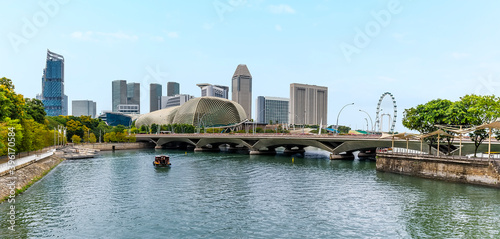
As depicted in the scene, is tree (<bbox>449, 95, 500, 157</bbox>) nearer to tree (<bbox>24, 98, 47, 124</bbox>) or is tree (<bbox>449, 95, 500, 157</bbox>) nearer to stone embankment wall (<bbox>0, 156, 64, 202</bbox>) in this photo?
stone embankment wall (<bbox>0, 156, 64, 202</bbox>)

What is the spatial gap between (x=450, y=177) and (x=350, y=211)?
2503cm

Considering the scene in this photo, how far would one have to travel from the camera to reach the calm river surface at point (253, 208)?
1039 inches

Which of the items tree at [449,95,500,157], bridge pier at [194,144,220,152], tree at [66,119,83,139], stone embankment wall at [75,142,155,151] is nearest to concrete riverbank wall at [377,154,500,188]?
tree at [449,95,500,157]

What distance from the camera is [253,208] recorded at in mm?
33969

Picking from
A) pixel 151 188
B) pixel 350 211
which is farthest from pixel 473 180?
pixel 151 188

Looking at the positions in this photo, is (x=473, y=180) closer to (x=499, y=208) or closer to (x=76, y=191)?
(x=499, y=208)

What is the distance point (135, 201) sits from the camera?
122 feet

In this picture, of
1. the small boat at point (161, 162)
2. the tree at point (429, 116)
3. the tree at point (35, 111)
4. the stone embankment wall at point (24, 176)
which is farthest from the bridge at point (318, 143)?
the stone embankment wall at point (24, 176)

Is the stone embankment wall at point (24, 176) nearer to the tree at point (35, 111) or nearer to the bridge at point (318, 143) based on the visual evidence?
the tree at point (35, 111)

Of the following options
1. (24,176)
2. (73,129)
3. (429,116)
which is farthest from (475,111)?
(73,129)

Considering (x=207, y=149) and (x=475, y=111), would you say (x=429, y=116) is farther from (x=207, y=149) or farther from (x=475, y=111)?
(x=207, y=149)

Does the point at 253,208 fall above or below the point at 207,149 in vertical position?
above

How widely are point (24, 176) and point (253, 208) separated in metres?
32.9

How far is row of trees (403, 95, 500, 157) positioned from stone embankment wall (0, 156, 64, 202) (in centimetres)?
6038
